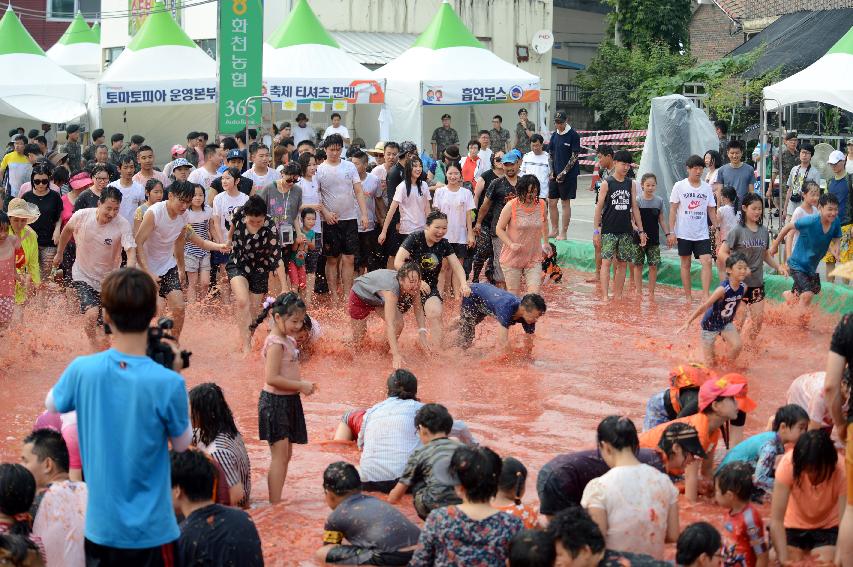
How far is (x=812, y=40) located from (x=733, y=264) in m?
20.6

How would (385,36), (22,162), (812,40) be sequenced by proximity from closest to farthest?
(22,162)
(812,40)
(385,36)

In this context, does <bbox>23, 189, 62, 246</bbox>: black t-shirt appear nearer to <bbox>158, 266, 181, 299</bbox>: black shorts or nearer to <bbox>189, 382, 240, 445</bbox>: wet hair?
<bbox>158, 266, 181, 299</bbox>: black shorts

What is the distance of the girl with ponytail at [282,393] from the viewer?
6664 mm

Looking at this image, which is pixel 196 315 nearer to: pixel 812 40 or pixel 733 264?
pixel 733 264

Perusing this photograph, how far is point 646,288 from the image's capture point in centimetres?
1470

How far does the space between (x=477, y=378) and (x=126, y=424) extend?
238 inches

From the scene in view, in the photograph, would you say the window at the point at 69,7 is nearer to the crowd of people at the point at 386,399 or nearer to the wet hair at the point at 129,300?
the crowd of people at the point at 386,399

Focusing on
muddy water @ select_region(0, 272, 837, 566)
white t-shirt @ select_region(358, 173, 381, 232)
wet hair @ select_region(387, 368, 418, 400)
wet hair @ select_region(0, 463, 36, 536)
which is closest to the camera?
wet hair @ select_region(0, 463, 36, 536)

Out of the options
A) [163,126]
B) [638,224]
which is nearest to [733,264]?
[638,224]

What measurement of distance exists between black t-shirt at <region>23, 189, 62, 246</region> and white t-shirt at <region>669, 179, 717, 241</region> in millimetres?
6718

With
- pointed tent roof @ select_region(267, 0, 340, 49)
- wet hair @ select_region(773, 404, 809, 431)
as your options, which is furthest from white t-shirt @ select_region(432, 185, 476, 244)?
pointed tent roof @ select_region(267, 0, 340, 49)

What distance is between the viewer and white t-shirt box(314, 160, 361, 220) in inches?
509

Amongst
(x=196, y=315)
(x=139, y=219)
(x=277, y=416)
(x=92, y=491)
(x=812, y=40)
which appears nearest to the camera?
(x=92, y=491)

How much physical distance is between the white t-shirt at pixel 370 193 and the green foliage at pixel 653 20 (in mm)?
22901
